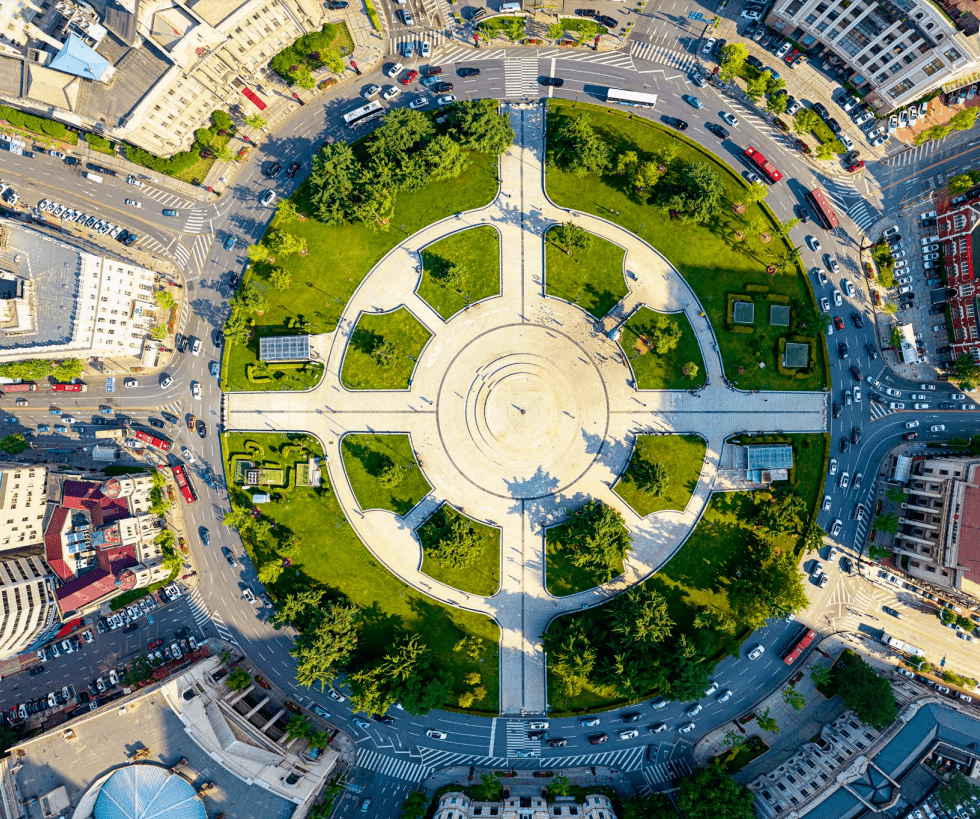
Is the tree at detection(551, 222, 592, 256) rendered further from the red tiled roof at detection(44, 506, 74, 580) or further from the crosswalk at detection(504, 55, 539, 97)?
the red tiled roof at detection(44, 506, 74, 580)

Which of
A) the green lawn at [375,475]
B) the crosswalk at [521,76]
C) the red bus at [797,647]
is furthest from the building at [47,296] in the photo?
the red bus at [797,647]

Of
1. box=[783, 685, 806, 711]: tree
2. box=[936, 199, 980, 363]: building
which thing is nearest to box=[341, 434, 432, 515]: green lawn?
box=[783, 685, 806, 711]: tree

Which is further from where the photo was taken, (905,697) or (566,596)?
(566,596)

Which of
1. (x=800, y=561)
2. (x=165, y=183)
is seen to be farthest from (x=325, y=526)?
(x=800, y=561)

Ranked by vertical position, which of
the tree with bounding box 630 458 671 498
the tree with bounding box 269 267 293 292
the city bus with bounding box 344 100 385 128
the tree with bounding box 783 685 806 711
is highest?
the city bus with bounding box 344 100 385 128

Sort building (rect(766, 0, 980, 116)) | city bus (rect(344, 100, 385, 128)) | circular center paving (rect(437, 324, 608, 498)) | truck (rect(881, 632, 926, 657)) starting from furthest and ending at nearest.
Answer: city bus (rect(344, 100, 385, 128)) → circular center paving (rect(437, 324, 608, 498)) → truck (rect(881, 632, 926, 657)) → building (rect(766, 0, 980, 116))

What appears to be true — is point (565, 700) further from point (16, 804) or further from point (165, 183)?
point (165, 183)
